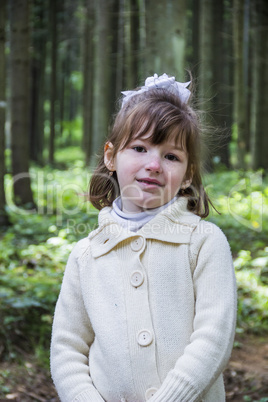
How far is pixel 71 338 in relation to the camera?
6.72 ft

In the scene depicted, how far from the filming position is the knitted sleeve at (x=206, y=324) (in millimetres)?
1703

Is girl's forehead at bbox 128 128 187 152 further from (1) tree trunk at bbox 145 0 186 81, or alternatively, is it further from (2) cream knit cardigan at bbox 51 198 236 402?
(1) tree trunk at bbox 145 0 186 81

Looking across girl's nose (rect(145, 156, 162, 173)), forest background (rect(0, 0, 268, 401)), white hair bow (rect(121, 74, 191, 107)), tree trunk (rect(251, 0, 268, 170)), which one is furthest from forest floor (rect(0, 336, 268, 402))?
tree trunk (rect(251, 0, 268, 170))

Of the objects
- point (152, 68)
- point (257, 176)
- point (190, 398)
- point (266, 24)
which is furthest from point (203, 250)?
point (266, 24)

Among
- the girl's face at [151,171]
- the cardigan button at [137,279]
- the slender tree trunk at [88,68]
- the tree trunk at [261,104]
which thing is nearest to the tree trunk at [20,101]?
the slender tree trunk at [88,68]

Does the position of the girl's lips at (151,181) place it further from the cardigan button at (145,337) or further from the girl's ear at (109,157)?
the cardigan button at (145,337)

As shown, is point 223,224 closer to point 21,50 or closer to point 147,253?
point 21,50

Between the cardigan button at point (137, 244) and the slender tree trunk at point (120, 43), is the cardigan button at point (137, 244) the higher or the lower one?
the lower one

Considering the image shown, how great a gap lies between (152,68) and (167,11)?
2.22 ft

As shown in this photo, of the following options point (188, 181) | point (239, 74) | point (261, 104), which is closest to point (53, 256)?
Answer: point (188, 181)

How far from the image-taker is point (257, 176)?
12773 millimetres

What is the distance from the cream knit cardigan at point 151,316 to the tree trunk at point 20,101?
26.6ft

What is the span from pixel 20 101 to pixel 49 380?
715 centimetres

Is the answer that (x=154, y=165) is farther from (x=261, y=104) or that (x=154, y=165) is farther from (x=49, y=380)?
(x=261, y=104)
